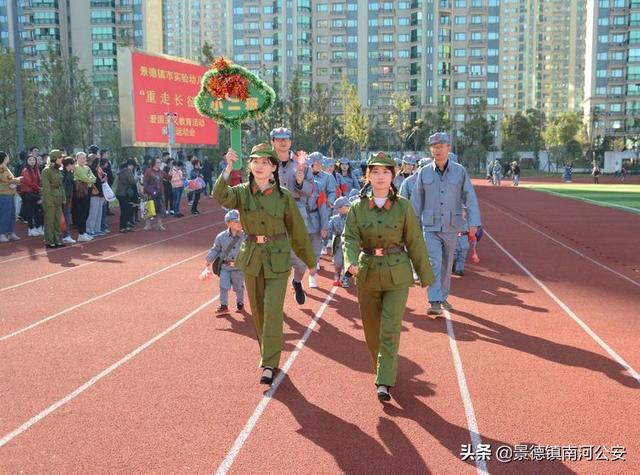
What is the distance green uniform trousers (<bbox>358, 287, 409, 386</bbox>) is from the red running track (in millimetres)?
270

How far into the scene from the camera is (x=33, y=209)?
16.2m

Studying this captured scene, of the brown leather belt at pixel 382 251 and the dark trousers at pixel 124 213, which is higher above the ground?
the brown leather belt at pixel 382 251

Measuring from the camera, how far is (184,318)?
Answer: 786 centimetres

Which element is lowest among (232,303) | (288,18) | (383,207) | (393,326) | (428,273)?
(232,303)

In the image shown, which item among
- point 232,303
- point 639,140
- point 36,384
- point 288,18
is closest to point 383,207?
point 36,384

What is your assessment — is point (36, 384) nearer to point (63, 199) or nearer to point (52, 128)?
point (63, 199)

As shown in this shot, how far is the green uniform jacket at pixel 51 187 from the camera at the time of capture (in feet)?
44.8

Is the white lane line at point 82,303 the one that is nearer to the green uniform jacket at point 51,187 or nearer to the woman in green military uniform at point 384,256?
the green uniform jacket at point 51,187

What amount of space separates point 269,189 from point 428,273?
4.90ft

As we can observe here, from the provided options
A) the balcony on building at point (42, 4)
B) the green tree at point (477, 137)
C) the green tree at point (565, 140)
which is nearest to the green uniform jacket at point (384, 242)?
the green tree at point (477, 137)

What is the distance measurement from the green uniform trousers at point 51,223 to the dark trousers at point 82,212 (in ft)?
5.44

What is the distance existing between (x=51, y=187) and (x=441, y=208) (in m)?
9.21

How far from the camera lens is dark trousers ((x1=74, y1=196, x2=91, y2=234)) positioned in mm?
15891

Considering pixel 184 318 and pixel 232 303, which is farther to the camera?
pixel 232 303
